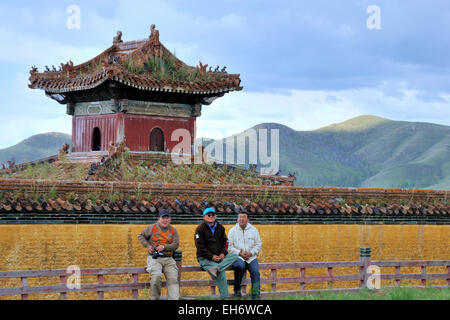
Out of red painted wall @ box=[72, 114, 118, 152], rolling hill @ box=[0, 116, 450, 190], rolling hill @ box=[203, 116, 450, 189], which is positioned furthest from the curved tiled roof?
rolling hill @ box=[203, 116, 450, 189]

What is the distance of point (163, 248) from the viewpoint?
12.1 metres

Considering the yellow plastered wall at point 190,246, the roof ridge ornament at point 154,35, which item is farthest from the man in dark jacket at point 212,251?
the roof ridge ornament at point 154,35

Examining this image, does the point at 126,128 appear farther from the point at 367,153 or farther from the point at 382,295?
the point at 367,153

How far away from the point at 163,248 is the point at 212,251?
965 millimetres

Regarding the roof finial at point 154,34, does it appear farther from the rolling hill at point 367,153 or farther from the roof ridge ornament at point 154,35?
the rolling hill at point 367,153

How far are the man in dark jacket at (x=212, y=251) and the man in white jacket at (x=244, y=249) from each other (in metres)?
0.21

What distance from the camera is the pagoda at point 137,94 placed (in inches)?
899

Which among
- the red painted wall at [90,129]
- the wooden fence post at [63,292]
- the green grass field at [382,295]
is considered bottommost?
the green grass field at [382,295]

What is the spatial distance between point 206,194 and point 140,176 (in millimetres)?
4012

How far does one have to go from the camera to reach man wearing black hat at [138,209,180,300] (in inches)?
476

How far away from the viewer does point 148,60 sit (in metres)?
23.5
